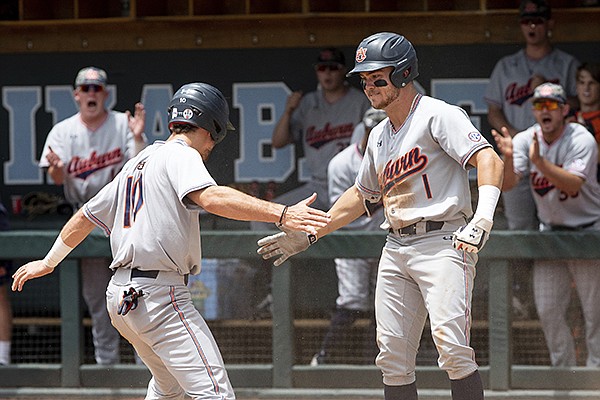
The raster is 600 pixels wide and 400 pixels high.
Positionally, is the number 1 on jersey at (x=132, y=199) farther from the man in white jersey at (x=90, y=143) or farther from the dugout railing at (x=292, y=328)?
the man in white jersey at (x=90, y=143)

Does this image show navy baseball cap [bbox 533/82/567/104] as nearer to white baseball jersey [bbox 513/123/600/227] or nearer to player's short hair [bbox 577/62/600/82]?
white baseball jersey [bbox 513/123/600/227]

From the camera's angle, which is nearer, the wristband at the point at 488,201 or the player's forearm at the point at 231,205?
the player's forearm at the point at 231,205

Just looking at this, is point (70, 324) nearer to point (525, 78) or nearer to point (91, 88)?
point (91, 88)

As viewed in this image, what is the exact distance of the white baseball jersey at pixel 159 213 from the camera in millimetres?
4008

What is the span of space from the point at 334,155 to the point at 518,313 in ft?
5.41

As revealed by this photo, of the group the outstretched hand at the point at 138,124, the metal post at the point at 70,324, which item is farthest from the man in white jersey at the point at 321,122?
the metal post at the point at 70,324

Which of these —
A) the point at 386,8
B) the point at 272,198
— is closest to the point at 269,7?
the point at 386,8

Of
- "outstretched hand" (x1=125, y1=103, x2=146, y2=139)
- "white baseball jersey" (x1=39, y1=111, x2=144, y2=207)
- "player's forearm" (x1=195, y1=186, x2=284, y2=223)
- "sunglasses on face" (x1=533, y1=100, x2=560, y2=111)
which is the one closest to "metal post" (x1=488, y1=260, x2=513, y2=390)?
"sunglasses on face" (x1=533, y1=100, x2=560, y2=111)

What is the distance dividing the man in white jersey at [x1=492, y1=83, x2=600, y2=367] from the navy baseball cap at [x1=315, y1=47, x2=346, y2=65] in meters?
1.30

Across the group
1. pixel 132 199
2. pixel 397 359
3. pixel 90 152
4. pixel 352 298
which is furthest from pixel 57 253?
pixel 90 152

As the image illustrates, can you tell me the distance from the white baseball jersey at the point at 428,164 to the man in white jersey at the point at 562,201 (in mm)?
1514

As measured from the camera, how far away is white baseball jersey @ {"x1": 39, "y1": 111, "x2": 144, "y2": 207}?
6.67 m

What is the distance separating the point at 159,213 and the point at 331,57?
10.00 feet

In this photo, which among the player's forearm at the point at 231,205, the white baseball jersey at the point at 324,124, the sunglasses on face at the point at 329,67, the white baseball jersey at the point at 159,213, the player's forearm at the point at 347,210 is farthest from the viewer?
the white baseball jersey at the point at 324,124
